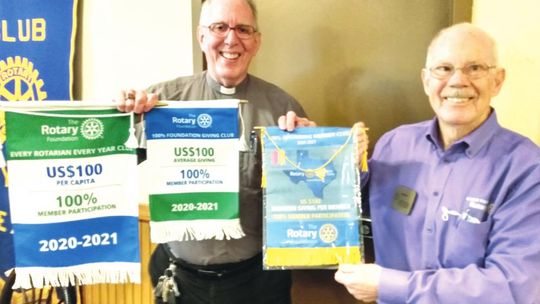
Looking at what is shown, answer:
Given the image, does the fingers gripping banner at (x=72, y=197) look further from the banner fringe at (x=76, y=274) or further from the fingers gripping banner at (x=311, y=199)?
the fingers gripping banner at (x=311, y=199)

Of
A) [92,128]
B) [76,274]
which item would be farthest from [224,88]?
[76,274]

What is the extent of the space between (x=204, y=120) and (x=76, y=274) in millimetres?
580

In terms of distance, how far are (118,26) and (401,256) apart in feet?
5.04

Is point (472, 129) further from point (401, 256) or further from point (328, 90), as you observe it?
point (328, 90)

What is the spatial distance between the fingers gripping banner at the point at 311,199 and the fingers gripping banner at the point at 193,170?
0.44 ft

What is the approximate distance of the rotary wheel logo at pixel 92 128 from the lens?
1346 mm

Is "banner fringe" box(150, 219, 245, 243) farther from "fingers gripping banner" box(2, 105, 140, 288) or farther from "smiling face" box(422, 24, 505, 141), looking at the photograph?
"smiling face" box(422, 24, 505, 141)

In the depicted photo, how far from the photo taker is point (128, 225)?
4.61 ft

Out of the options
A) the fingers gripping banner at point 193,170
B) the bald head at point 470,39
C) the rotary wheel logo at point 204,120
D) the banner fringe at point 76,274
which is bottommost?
Answer: the banner fringe at point 76,274

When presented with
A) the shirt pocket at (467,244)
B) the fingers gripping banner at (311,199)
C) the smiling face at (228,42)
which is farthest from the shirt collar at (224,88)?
the shirt pocket at (467,244)

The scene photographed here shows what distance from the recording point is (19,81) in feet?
6.98

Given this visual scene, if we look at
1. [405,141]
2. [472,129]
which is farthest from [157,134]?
[472,129]

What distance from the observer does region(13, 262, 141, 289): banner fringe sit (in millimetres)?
1337

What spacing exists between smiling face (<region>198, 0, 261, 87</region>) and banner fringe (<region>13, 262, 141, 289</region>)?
658 millimetres
